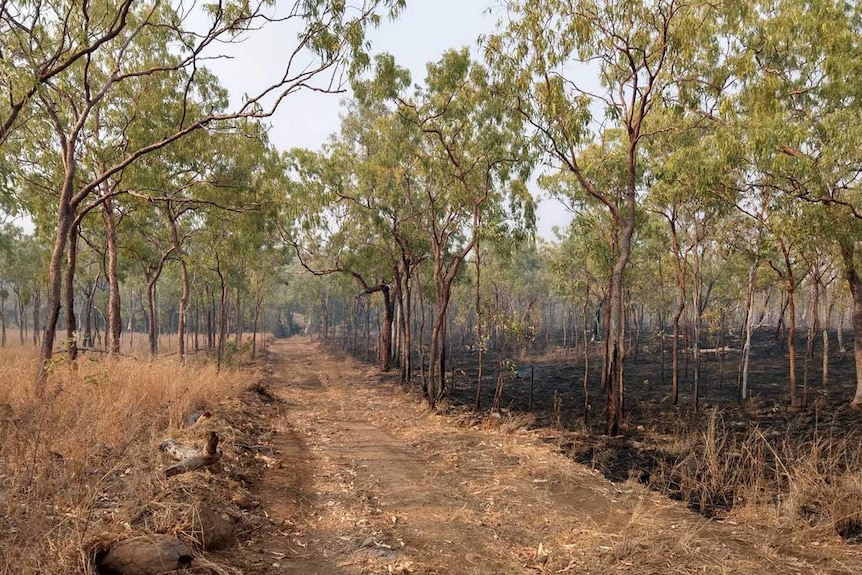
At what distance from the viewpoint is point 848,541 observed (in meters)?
5.36

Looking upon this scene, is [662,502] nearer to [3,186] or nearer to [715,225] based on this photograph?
[3,186]

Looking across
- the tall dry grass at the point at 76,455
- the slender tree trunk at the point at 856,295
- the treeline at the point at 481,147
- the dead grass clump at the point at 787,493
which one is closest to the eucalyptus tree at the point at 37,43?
the treeline at the point at 481,147

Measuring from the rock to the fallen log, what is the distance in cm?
171

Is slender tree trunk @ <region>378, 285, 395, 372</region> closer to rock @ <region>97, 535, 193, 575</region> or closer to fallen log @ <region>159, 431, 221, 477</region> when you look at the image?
fallen log @ <region>159, 431, 221, 477</region>

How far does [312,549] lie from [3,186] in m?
5.45

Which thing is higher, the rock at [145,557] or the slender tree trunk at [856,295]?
the slender tree trunk at [856,295]

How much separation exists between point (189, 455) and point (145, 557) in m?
2.67

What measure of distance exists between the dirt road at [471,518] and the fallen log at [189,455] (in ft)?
3.21

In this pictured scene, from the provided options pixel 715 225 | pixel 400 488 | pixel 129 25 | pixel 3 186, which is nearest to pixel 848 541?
pixel 400 488

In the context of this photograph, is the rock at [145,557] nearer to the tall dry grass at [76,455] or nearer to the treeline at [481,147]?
the tall dry grass at [76,455]

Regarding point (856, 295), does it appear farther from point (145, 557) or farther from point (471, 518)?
point (145, 557)

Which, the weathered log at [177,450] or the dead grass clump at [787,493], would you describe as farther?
the weathered log at [177,450]

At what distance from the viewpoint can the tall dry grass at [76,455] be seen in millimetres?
3744

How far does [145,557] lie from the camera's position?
394 cm
